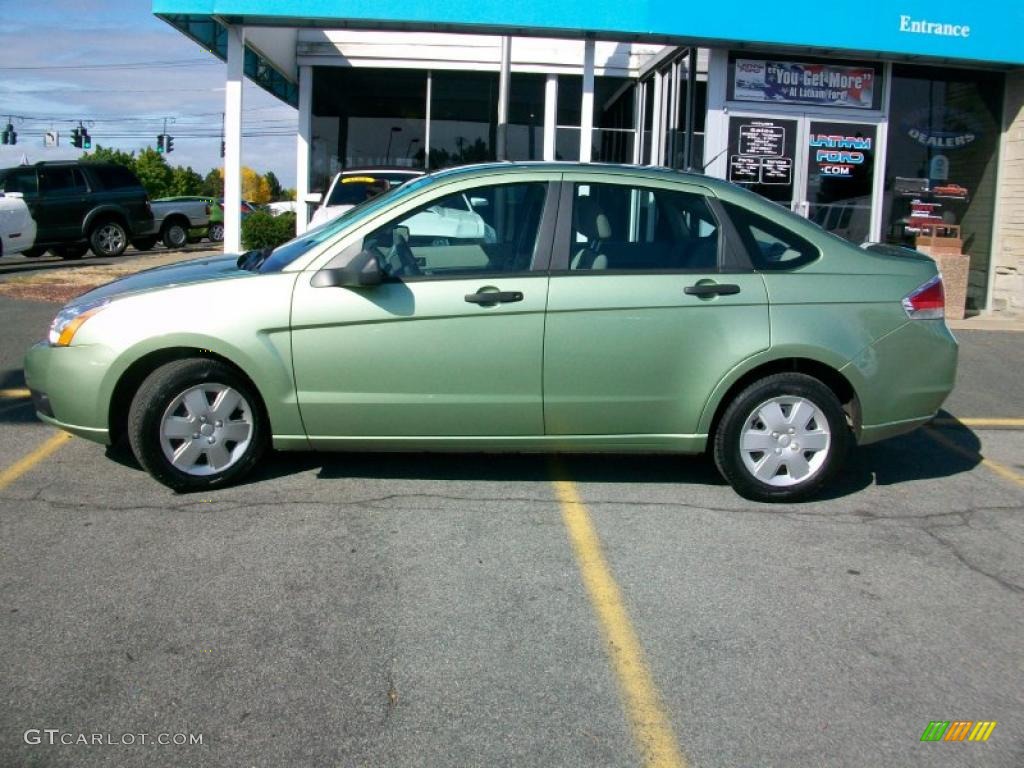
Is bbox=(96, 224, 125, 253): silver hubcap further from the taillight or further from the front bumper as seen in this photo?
the taillight

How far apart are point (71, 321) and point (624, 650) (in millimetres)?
3360

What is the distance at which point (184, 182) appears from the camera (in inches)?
3036

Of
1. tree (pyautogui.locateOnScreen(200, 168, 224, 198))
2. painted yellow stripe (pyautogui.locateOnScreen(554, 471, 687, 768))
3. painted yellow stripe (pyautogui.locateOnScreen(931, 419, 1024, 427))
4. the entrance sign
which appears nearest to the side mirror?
painted yellow stripe (pyautogui.locateOnScreen(554, 471, 687, 768))

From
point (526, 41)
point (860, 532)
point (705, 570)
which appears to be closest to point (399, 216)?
point (705, 570)

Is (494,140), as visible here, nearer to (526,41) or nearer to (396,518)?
(526,41)

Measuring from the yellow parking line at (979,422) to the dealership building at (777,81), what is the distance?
4.88 m

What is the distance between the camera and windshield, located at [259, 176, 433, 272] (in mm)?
5330

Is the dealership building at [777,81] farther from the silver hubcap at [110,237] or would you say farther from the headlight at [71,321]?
the headlight at [71,321]

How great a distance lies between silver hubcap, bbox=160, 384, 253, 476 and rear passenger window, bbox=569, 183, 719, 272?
75.4 inches

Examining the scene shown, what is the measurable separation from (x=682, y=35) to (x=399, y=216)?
7.49 metres

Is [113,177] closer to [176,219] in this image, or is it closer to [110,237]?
[110,237]

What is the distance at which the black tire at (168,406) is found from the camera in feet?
16.8

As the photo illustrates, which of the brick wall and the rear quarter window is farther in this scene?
the rear quarter window

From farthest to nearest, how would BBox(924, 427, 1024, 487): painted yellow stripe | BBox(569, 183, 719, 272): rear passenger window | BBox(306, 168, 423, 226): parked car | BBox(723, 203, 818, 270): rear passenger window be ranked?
BBox(306, 168, 423, 226): parked car → BBox(924, 427, 1024, 487): painted yellow stripe → BBox(723, 203, 818, 270): rear passenger window → BBox(569, 183, 719, 272): rear passenger window
